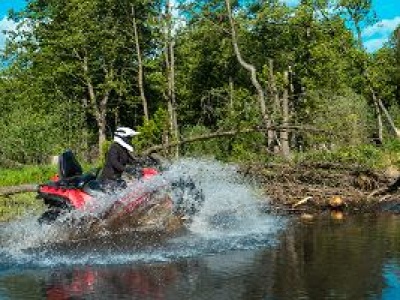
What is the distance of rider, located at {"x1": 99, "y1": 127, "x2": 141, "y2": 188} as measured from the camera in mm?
12508

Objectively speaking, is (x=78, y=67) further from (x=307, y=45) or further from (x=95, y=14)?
(x=307, y=45)

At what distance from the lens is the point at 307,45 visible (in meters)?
45.0

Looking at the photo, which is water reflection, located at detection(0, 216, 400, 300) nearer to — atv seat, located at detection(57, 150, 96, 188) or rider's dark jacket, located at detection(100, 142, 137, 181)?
atv seat, located at detection(57, 150, 96, 188)

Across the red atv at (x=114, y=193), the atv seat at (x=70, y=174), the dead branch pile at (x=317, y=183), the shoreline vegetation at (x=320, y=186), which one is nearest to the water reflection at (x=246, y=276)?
the red atv at (x=114, y=193)

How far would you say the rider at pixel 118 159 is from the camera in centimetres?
1251

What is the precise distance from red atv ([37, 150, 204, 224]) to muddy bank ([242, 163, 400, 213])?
4.94 m

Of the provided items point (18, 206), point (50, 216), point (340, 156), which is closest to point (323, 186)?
point (340, 156)

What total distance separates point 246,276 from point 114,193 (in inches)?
156

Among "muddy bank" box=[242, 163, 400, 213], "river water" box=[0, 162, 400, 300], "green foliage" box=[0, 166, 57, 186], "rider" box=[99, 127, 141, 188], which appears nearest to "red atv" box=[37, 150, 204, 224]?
"rider" box=[99, 127, 141, 188]

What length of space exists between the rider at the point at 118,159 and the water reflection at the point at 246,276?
8.27 ft

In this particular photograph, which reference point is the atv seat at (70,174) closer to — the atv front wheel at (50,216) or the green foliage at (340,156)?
the atv front wheel at (50,216)

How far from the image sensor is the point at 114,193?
12.4 meters

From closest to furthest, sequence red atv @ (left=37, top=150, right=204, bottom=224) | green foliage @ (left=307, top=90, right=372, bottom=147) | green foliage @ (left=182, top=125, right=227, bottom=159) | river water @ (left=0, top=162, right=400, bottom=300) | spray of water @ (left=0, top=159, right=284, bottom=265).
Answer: river water @ (left=0, top=162, right=400, bottom=300) → spray of water @ (left=0, top=159, right=284, bottom=265) → red atv @ (left=37, top=150, right=204, bottom=224) → green foliage @ (left=307, top=90, right=372, bottom=147) → green foliage @ (left=182, top=125, right=227, bottom=159)

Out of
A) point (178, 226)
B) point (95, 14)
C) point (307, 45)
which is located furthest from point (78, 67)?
point (178, 226)
